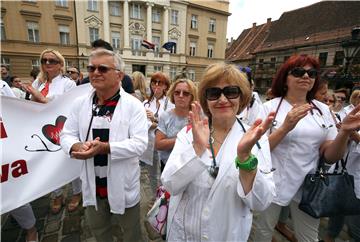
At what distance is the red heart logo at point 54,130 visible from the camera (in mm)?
2586

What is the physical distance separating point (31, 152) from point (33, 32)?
96.0 feet

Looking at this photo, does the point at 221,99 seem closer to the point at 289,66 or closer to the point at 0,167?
the point at 289,66

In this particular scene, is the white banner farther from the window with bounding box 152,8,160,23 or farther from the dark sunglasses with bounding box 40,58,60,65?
the window with bounding box 152,8,160,23

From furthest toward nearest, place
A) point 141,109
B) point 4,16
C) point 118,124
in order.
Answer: point 4,16 < point 141,109 < point 118,124

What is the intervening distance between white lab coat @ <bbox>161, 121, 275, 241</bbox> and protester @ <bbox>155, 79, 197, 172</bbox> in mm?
1184

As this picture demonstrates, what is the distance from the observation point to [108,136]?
1986 mm

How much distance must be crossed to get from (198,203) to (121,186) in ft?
3.11

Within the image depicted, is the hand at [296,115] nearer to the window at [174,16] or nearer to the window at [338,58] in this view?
the window at [338,58]

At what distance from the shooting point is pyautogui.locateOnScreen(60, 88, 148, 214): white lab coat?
1943mm

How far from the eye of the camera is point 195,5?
32.2 metres

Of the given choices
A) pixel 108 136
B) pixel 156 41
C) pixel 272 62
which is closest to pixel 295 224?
pixel 108 136

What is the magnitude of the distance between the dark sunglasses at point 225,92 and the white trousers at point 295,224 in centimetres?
130

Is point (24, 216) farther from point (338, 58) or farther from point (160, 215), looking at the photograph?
point (338, 58)

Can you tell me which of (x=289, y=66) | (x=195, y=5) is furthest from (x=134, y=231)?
(x=195, y=5)
